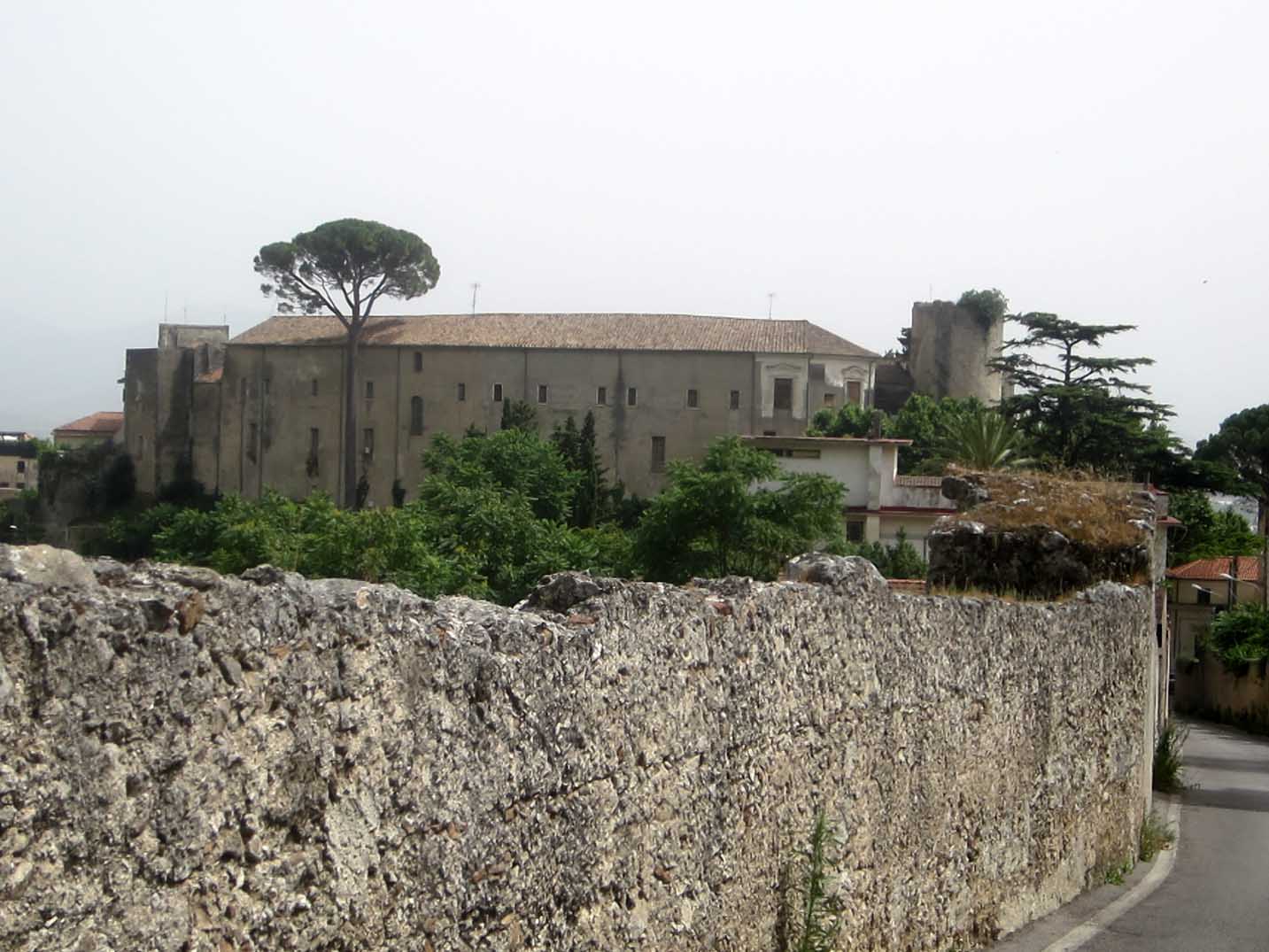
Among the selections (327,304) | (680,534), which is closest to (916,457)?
(680,534)

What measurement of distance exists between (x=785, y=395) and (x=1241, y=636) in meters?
33.6

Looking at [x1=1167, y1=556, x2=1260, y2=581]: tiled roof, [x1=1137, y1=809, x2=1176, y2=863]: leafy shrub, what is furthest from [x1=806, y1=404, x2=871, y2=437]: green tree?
[x1=1137, y1=809, x2=1176, y2=863]: leafy shrub

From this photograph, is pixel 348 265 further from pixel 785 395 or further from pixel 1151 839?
pixel 1151 839

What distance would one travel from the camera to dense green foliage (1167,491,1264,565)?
6800 cm

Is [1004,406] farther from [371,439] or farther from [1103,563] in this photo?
[1103,563]

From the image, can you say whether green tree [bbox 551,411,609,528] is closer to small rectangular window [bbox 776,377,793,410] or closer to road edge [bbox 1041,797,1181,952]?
small rectangular window [bbox 776,377,793,410]

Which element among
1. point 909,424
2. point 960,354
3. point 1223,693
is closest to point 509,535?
point 1223,693

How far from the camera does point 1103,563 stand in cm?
1310

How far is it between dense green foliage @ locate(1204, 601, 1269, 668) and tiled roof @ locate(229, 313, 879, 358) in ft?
107

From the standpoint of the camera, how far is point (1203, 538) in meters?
70.8

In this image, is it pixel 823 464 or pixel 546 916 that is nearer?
pixel 546 916

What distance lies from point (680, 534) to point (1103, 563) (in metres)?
36.7

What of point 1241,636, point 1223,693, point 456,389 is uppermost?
point 456,389

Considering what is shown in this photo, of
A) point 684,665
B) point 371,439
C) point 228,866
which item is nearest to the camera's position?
point 228,866
